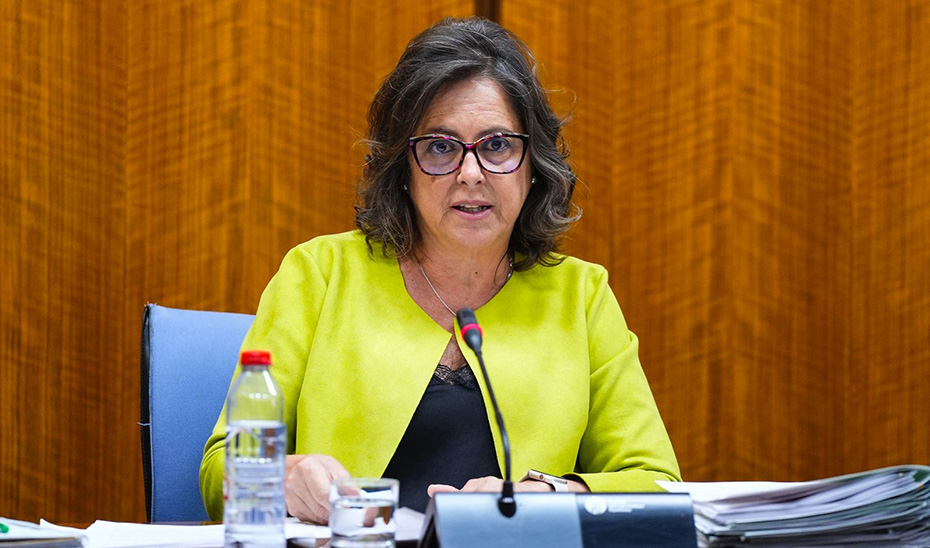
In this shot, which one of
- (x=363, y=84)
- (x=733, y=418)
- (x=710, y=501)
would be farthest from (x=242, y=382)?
(x=733, y=418)

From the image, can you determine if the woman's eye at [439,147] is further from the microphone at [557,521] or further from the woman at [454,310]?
the microphone at [557,521]

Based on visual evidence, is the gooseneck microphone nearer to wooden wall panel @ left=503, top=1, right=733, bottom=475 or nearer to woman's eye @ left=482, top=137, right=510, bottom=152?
woman's eye @ left=482, top=137, right=510, bottom=152

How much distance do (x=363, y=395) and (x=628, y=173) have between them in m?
1.20

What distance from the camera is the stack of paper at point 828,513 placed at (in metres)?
1.07

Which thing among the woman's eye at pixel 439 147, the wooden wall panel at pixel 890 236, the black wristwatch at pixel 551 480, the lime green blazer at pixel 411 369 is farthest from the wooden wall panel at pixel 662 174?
the black wristwatch at pixel 551 480

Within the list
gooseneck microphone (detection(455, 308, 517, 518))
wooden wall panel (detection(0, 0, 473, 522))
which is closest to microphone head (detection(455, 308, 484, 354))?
gooseneck microphone (detection(455, 308, 517, 518))

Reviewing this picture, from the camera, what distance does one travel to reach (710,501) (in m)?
1.11

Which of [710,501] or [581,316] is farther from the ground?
[581,316]

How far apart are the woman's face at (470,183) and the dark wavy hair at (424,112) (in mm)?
24

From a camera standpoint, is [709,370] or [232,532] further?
[709,370]

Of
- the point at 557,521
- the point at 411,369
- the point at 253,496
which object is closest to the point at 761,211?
the point at 411,369

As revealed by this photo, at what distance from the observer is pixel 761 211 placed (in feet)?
8.77

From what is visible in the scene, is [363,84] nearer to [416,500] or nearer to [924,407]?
[416,500]

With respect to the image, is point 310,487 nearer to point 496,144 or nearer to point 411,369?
point 411,369
